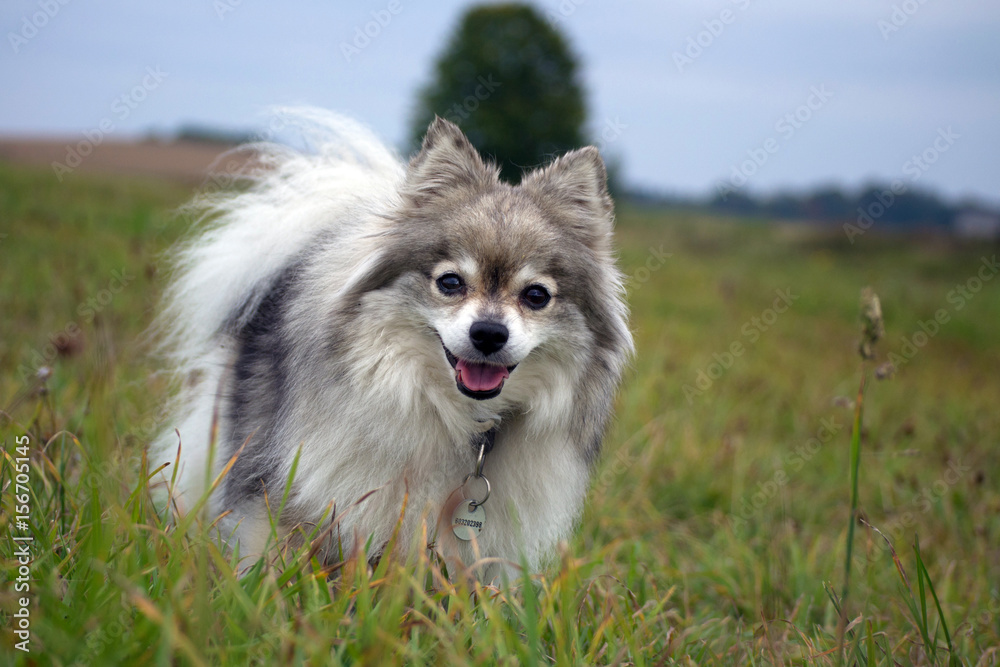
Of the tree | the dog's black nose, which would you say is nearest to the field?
the dog's black nose

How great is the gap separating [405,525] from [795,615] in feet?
6.78

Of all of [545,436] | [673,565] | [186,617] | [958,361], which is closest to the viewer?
[186,617]

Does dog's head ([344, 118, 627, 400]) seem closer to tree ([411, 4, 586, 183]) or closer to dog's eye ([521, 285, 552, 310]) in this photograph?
dog's eye ([521, 285, 552, 310])

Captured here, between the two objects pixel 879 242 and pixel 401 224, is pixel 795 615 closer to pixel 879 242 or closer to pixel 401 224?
pixel 401 224

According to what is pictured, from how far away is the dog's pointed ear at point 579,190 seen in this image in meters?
3.02

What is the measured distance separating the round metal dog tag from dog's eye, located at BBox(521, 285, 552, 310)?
0.85 meters

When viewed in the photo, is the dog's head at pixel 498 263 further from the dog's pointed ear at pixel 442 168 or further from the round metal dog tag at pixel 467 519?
the round metal dog tag at pixel 467 519

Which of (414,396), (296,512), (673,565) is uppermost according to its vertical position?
(414,396)

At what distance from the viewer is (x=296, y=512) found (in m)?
2.58

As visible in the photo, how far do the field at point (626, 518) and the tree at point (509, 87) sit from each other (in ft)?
30.9

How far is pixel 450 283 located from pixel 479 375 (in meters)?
0.41

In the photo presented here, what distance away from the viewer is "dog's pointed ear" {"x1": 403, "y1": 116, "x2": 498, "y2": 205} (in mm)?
2883

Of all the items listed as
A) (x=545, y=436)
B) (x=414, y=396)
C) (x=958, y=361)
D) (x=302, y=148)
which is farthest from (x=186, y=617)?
(x=958, y=361)

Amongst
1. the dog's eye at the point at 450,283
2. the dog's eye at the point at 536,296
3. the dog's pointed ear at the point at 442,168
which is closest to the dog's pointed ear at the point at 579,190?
the dog's pointed ear at the point at 442,168
